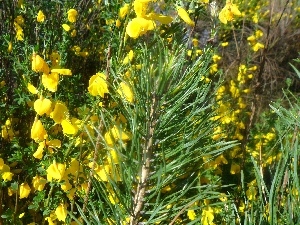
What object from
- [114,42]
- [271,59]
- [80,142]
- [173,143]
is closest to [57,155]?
[80,142]

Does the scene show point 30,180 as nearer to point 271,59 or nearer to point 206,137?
point 206,137

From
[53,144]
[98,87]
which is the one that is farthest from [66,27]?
[98,87]

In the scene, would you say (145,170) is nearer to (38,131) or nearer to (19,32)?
(38,131)

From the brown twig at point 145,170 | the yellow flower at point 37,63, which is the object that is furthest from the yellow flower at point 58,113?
the brown twig at point 145,170

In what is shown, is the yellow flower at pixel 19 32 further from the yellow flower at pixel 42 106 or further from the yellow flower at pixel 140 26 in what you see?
the yellow flower at pixel 140 26

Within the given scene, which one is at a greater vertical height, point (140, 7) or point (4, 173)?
point (140, 7)

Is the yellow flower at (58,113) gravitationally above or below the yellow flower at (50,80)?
below

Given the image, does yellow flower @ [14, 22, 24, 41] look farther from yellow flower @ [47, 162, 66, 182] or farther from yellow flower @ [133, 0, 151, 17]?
yellow flower @ [133, 0, 151, 17]
